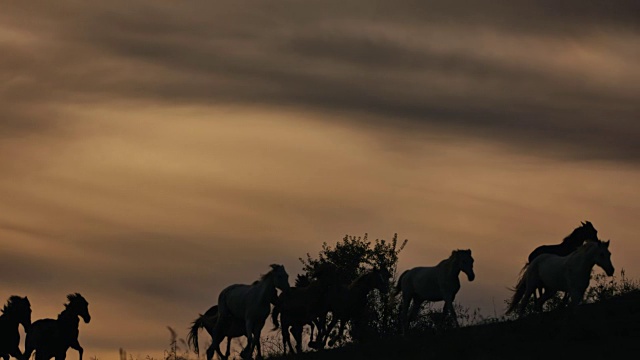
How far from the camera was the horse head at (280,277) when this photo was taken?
1511 inches

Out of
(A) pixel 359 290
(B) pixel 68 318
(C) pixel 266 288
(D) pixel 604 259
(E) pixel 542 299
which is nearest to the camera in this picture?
(D) pixel 604 259

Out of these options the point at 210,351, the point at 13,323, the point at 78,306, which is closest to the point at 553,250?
the point at 210,351

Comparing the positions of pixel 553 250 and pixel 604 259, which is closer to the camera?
pixel 604 259

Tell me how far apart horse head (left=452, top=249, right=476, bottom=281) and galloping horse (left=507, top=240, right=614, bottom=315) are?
5.02ft

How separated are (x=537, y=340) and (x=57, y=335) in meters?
15.0

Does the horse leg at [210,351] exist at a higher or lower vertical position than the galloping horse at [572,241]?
lower

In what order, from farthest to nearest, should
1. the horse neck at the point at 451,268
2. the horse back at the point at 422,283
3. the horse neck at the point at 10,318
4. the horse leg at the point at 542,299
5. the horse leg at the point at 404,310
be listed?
the horse neck at the point at 10,318
the horse leg at the point at 404,310
the horse back at the point at 422,283
the horse neck at the point at 451,268
the horse leg at the point at 542,299

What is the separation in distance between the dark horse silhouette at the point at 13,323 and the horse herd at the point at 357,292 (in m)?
5.23

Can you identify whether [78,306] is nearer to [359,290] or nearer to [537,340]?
[359,290]

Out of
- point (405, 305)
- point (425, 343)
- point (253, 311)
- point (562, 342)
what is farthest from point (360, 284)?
point (562, 342)

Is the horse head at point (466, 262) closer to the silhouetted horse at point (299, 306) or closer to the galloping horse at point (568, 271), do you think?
the galloping horse at point (568, 271)

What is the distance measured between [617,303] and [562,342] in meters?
4.79

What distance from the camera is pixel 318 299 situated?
133 feet

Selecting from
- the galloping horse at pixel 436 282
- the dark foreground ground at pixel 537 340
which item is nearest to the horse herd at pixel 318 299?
the galloping horse at pixel 436 282
